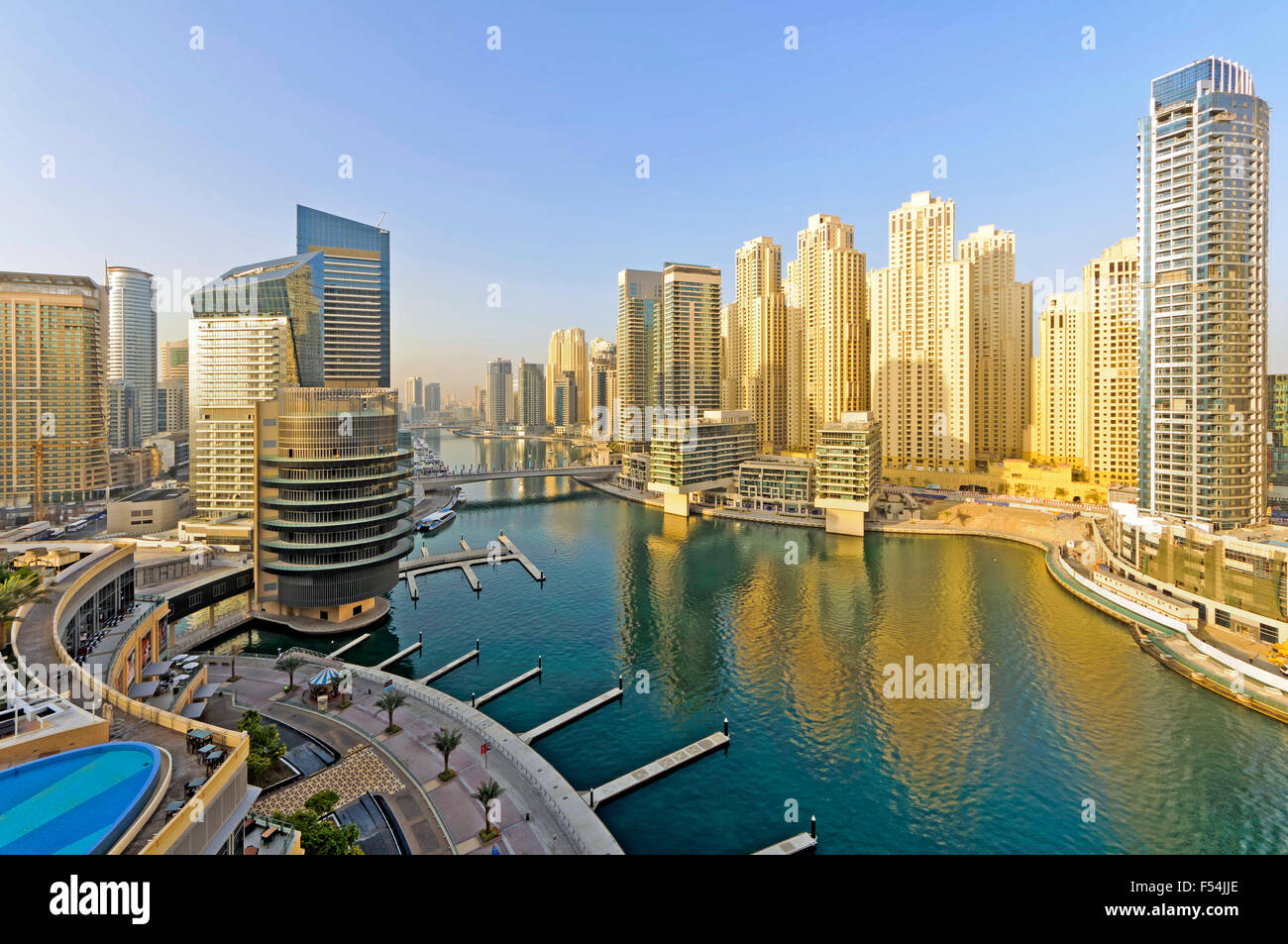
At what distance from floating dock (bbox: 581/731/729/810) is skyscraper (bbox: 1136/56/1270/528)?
128 ft

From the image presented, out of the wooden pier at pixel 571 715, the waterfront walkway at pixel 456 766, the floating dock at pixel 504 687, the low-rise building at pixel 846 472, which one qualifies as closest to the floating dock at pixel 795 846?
the waterfront walkway at pixel 456 766

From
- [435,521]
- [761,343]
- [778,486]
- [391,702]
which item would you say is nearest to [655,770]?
[391,702]

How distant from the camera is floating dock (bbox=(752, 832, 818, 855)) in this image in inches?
798

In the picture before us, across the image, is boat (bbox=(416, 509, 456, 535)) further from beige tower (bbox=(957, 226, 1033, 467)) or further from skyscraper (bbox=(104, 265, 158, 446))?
skyscraper (bbox=(104, 265, 158, 446))

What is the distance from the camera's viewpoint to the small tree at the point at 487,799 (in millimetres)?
18953

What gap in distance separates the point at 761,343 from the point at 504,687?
103402mm

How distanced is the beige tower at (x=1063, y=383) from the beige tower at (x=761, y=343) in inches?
1754

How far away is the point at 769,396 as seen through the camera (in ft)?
405

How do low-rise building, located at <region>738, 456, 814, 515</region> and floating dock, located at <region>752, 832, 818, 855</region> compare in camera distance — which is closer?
floating dock, located at <region>752, 832, 818, 855</region>

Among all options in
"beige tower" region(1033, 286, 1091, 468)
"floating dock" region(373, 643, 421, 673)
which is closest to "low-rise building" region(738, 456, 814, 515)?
"beige tower" region(1033, 286, 1091, 468)
